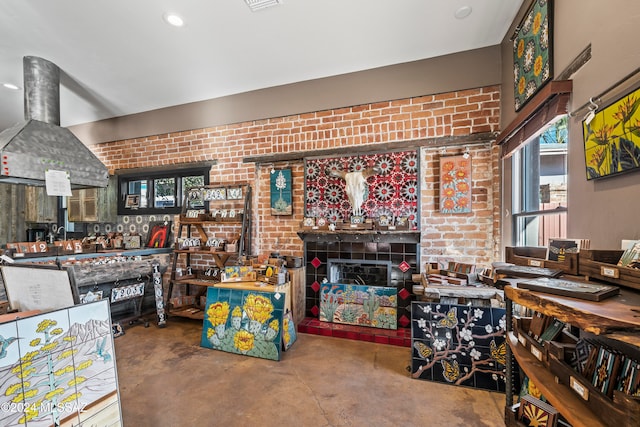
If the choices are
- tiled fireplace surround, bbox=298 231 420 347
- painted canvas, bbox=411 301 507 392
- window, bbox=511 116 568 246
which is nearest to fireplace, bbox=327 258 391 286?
tiled fireplace surround, bbox=298 231 420 347

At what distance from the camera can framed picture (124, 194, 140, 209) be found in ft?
14.7

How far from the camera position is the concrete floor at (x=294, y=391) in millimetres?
1737

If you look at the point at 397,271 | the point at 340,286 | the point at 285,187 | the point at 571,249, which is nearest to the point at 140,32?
the point at 285,187

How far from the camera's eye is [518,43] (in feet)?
7.43

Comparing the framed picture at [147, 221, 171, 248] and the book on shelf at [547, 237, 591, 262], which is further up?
the book on shelf at [547, 237, 591, 262]

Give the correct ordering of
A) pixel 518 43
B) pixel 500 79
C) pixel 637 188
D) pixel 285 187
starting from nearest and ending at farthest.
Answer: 1. pixel 637 188
2. pixel 518 43
3. pixel 500 79
4. pixel 285 187

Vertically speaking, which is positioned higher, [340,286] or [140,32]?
[140,32]

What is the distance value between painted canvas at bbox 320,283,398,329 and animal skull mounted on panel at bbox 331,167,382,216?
0.91 m

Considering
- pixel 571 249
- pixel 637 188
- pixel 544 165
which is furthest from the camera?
pixel 544 165

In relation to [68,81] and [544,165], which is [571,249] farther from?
[68,81]

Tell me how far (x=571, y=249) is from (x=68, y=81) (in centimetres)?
555

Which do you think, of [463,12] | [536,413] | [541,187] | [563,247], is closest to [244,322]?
[536,413]

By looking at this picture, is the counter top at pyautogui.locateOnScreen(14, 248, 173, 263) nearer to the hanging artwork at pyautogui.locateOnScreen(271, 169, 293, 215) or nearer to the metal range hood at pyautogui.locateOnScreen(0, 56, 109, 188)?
the metal range hood at pyautogui.locateOnScreen(0, 56, 109, 188)

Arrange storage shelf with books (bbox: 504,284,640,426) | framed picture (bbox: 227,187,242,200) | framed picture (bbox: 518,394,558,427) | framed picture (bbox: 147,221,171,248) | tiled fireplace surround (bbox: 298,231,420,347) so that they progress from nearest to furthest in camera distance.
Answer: storage shelf with books (bbox: 504,284,640,426) < framed picture (bbox: 518,394,558,427) < tiled fireplace surround (bbox: 298,231,420,347) < framed picture (bbox: 227,187,242,200) < framed picture (bbox: 147,221,171,248)
